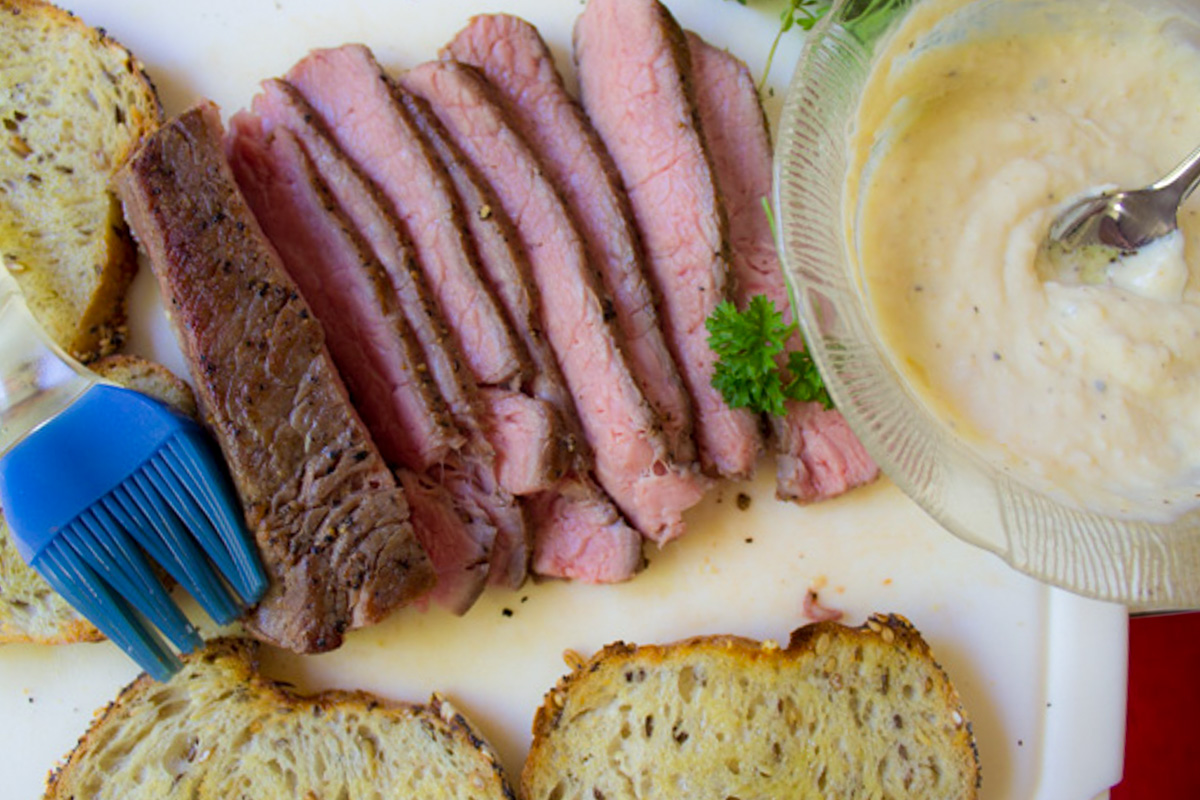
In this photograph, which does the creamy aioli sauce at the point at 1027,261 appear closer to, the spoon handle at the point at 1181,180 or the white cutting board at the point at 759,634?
the spoon handle at the point at 1181,180

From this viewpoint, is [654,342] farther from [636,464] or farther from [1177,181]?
[1177,181]

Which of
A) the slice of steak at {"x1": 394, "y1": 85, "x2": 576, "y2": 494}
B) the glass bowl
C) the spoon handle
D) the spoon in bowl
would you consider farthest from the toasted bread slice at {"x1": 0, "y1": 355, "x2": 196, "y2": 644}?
the spoon handle

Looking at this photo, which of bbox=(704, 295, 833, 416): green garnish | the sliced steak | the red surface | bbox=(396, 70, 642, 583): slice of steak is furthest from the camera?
the red surface

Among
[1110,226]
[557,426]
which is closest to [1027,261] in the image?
[1110,226]

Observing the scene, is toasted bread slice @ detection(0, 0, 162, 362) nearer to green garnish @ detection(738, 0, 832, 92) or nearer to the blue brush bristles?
the blue brush bristles

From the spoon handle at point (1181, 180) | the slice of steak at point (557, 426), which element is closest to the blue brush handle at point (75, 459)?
the slice of steak at point (557, 426)

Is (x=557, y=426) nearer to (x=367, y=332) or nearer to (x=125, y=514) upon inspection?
(x=367, y=332)
